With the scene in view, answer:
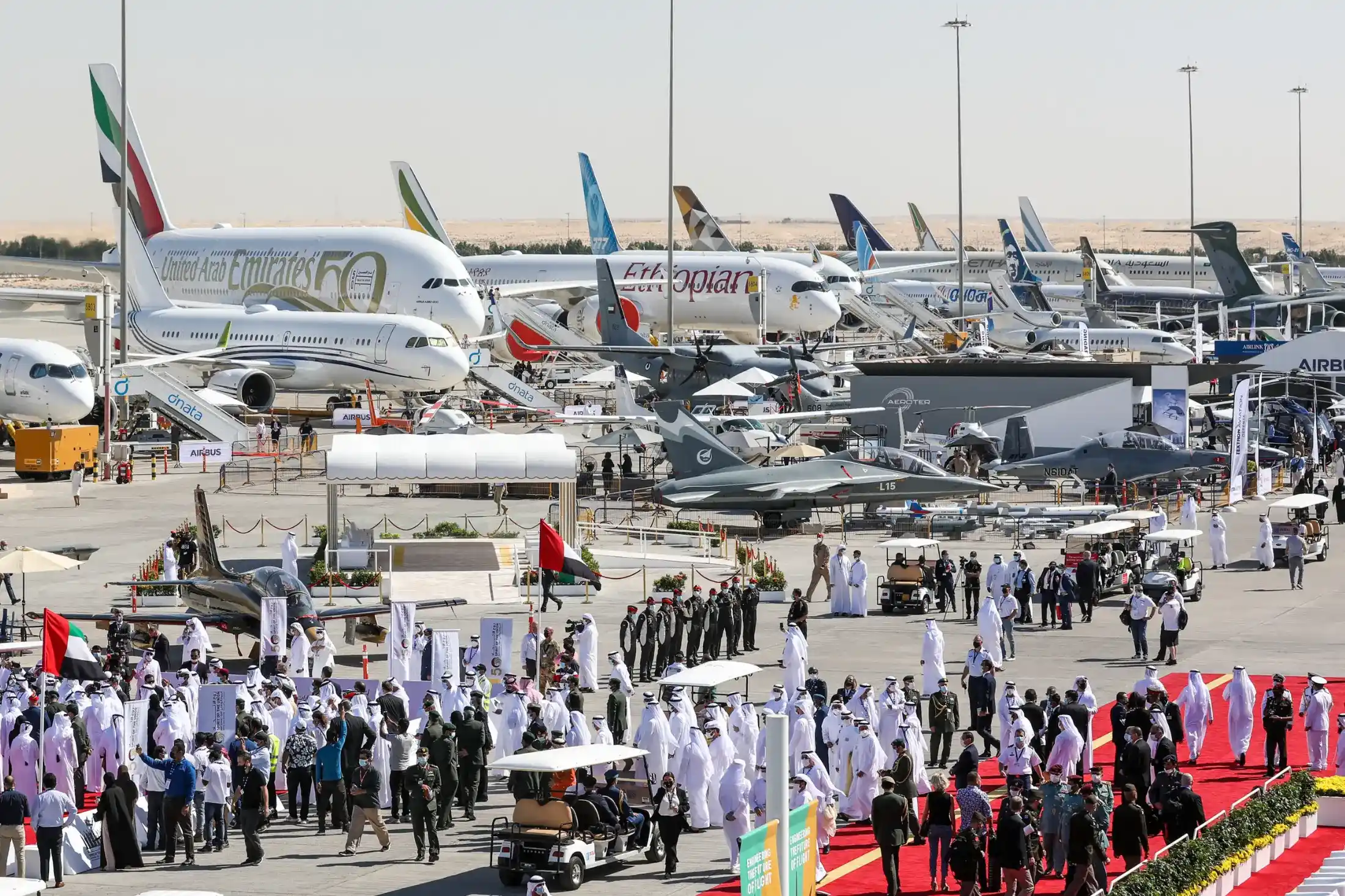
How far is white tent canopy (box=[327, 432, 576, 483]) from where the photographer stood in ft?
112

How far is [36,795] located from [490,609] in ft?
43.5

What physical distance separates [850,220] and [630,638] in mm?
107690

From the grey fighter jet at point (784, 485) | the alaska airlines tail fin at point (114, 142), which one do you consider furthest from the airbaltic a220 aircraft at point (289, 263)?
the grey fighter jet at point (784, 485)

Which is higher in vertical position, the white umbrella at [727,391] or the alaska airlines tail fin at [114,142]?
the alaska airlines tail fin at [114,142]

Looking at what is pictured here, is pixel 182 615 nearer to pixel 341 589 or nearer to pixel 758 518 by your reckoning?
pixel 341 589

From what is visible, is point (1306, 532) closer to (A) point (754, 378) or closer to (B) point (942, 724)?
(B) point (942, 724)

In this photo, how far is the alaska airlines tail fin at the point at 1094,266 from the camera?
3807 inches

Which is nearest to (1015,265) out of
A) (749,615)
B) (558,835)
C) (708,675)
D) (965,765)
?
(749,615)

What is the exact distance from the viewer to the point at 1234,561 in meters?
37.1

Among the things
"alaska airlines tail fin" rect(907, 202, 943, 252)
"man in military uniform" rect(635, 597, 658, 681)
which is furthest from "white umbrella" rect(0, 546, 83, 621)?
"alaska airlines tail fin" rect(907, 202, 943, 252)

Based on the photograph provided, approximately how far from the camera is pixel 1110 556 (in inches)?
1313

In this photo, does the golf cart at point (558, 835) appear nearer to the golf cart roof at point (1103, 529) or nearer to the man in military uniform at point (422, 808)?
the man in military uniform at point (422, 808)

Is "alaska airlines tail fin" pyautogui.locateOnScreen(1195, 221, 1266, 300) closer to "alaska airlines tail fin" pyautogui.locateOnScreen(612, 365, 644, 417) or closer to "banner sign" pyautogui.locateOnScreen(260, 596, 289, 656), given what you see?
"alaska airlines tail fin" pyautogui.locateOnScreen(612, 365, 644, 417)

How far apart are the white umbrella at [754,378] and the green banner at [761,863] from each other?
141 ft
